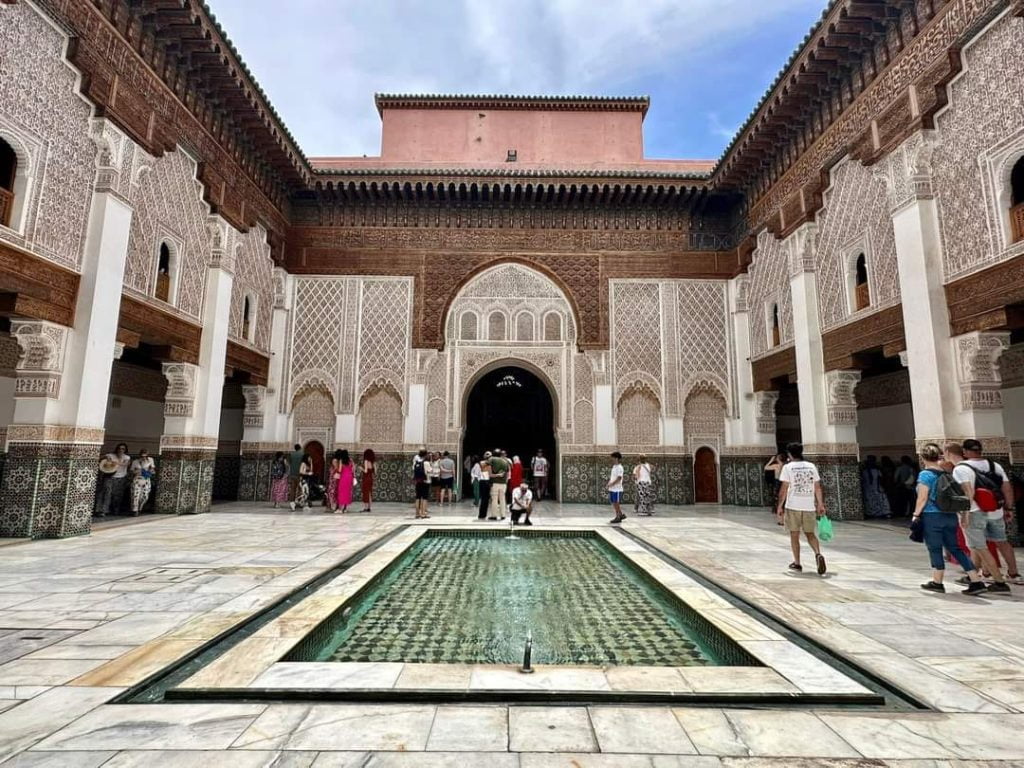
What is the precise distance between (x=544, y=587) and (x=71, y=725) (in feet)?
7.67

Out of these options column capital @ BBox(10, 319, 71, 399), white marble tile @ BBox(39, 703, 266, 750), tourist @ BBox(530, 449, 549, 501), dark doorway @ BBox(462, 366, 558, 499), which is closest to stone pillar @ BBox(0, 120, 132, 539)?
column capital @ BBox(10, 319, 71, 399)

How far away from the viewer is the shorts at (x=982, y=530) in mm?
3098

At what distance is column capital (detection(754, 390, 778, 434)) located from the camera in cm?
892

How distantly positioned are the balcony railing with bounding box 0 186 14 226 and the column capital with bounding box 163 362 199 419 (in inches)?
106

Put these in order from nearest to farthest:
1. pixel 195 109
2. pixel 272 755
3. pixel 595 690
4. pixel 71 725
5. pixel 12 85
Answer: pixel 272 755 < pixel 71 725 < pixel 595 690 < pixel 12 85 < pixel 195 109

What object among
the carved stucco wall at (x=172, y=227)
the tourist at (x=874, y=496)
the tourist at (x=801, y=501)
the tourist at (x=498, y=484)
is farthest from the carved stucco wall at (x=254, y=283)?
the tourist at (x=874, y=496)

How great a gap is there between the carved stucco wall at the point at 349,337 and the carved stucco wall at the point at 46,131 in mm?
4404

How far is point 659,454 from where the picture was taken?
915cm

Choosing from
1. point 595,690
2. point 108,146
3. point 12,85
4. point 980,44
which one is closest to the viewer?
point 595,690

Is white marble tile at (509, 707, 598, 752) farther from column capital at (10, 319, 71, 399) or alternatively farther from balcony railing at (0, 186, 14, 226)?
balcony railing at (0, 186, 14, 226)

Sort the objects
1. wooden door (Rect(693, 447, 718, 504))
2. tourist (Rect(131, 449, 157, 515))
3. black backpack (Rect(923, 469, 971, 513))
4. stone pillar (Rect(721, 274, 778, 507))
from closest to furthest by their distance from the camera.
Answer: black backpack (Rect(923, 469, 971, 513)), tourist (Rect(131, 449, 157, 515)), stone pillar (Rect(721, 274, 778, 507)), wooden door (Rect(693, 447, 718, 504))

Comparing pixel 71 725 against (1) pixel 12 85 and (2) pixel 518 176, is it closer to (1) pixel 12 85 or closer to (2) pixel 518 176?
(1) pixel 12 85

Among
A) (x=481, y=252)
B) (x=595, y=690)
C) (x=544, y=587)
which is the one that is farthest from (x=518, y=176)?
(x=595, y=690)

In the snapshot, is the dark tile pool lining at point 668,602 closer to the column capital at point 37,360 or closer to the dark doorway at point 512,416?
the column capital at point 37,360
